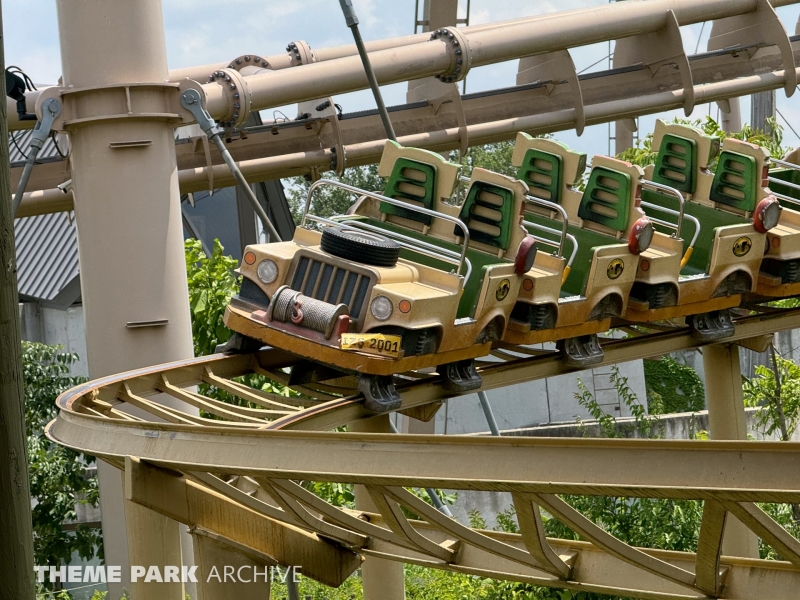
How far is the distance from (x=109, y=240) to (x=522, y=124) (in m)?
4.71

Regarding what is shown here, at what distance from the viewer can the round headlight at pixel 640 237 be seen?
7.43 m

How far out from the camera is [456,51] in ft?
34.1

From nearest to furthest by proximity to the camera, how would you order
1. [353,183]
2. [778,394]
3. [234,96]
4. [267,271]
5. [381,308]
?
[381,308] < [267,271] < [234,96] < [778,394] < [353,183]

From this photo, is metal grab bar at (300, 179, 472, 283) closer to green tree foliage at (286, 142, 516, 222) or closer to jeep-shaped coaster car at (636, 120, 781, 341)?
jeep-shaped coaster car at (636, 120, 781, 341)

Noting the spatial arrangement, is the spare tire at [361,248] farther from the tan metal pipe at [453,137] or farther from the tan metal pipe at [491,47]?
the tan metal pipe at [453,137]

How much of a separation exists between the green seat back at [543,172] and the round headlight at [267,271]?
7.12ft

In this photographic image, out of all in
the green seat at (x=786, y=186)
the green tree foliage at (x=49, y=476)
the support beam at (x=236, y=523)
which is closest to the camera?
the support beam at (x=236, y=523)

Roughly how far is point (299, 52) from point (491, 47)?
2.00 m

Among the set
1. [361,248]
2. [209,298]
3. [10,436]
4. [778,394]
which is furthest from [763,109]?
[10,436]

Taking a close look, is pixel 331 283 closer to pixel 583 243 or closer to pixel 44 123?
pixel 583 243

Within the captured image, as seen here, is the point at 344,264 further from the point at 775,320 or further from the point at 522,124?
the point at 522,124

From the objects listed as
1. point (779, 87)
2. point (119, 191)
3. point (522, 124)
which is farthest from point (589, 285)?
point (779, 87)

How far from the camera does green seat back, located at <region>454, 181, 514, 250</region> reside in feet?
23.8


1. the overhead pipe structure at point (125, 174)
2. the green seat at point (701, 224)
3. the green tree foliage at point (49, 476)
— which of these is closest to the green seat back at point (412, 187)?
the overhead pipe structure at point (125, 174)
